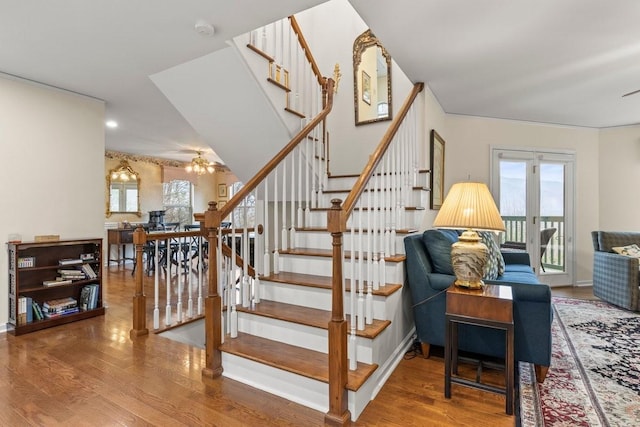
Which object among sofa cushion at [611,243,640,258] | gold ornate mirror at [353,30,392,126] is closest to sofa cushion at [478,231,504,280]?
sofa cushion at [611,243,640,258]

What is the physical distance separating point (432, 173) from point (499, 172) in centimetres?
185

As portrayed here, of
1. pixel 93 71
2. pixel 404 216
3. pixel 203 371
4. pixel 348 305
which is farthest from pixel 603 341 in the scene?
pixel 93 71

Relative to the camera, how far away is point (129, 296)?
434cm

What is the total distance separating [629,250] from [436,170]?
2.67m

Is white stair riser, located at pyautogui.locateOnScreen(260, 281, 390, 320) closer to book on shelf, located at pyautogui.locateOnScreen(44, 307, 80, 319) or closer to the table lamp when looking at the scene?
the table lamp

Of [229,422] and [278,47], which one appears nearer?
[229,422]

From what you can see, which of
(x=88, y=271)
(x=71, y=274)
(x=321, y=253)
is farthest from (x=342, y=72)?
(x=71, y=274)

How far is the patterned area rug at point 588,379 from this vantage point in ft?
5.86

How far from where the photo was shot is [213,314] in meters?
2.18

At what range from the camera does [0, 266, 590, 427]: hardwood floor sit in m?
1.74

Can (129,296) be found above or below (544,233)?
below

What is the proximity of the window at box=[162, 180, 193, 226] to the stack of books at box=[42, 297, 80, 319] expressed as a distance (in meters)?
5.13

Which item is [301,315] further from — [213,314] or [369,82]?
[369,82]

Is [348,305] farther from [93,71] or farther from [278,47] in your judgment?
[93,71]
